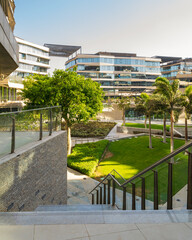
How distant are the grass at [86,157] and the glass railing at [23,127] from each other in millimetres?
8361

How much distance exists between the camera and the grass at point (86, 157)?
16.7 m

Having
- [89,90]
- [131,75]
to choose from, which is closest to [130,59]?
[131,75]

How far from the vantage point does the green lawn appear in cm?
418

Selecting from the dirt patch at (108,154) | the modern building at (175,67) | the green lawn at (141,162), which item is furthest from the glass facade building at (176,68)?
the dirt patch at (108,154)

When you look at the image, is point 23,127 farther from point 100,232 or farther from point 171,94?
point 171,94

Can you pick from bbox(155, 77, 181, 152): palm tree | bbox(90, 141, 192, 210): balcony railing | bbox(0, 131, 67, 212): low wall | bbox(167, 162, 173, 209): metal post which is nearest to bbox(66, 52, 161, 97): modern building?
bbox(155, 77, 181, 152): palm tree

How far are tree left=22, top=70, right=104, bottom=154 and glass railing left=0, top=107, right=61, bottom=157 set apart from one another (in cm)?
913

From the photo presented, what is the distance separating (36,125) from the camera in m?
7.39

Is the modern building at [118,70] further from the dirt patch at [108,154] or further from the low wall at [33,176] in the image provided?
the low wall at [33,176]

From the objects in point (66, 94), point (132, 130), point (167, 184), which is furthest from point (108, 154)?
point (167, 184)

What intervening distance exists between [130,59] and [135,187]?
7923 centimetres

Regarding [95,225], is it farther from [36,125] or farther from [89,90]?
Result: [89,90]

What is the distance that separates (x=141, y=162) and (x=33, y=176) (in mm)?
15219

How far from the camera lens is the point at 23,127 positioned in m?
6.35
